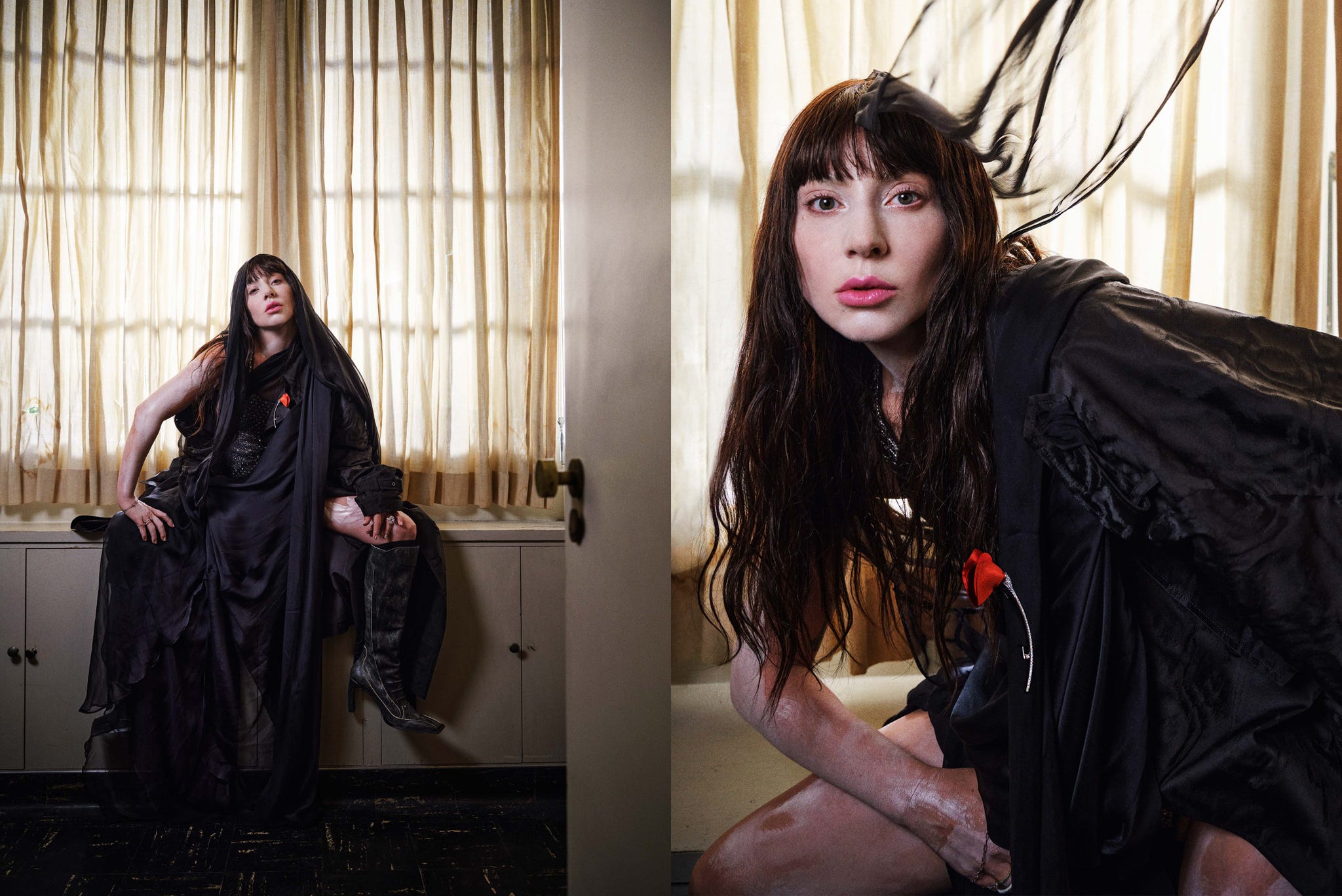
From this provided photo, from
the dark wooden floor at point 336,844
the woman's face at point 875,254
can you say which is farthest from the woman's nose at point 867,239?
the dark wooden floor at point 336,844

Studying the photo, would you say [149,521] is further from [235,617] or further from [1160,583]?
[1160,583]

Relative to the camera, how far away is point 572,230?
1.24m

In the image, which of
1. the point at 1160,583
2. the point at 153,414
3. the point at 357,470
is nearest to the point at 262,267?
the point at 153,414

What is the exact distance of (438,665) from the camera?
305 cm

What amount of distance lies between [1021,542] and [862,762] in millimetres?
240

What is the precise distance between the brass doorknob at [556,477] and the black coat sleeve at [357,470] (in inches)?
73.5

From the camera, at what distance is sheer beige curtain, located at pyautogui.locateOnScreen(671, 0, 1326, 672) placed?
74 centimetres

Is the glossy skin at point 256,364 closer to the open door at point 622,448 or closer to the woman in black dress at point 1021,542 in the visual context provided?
the open door at point 622,448

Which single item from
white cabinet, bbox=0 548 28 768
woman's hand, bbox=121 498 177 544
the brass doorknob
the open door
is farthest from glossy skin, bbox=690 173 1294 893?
white cabinet, bbox=0 548 28 768

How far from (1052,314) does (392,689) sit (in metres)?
2.62

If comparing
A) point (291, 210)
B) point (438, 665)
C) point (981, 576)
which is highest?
point (291, 210)

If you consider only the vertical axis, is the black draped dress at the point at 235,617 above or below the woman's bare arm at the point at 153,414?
A: below

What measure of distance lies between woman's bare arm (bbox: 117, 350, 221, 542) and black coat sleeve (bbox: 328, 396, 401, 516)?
0.47 meters

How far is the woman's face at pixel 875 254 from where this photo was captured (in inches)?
28.4
